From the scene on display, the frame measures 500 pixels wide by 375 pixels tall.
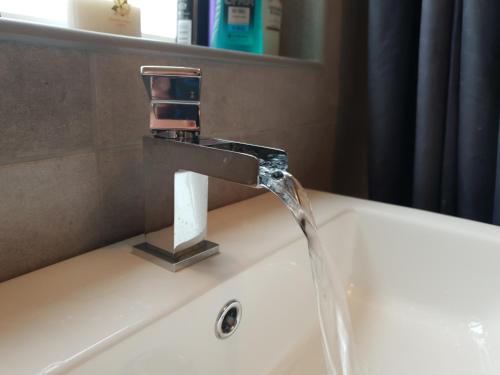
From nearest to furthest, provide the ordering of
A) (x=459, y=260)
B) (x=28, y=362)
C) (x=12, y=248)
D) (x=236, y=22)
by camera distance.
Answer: (x=28, y=362), (x=12, y=248), (x=459, y=260), (x=236, y=22)

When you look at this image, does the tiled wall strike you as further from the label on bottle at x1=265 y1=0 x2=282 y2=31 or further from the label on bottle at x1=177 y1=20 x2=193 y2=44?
the label on bottle at x1=265 y1=0 x2=282 y2=31

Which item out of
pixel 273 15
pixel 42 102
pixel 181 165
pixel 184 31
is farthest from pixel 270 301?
pixel 273 15

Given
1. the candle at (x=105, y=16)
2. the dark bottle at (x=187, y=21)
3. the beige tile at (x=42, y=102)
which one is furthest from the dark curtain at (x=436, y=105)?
the beige tile at (x=42, y=102)

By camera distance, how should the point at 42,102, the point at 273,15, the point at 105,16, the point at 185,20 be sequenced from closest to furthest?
the point at 42,102
the point at 105,16
the point at 185,20
the point at 273,15

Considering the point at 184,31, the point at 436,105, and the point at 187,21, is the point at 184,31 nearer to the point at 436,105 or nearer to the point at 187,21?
the point at 187,21

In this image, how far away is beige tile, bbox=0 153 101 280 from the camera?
1.31ft

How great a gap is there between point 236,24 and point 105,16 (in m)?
0.23

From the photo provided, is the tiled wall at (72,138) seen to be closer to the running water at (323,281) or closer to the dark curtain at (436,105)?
the running water at (323,281)

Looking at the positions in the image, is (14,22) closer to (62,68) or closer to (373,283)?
(62,68)

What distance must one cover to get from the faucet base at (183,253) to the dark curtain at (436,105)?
1.54 ft

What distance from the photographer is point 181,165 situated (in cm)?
42

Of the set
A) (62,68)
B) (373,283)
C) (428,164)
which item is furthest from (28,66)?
(428,164)

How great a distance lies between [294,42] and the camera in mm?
862

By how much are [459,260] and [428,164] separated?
0.77ft
